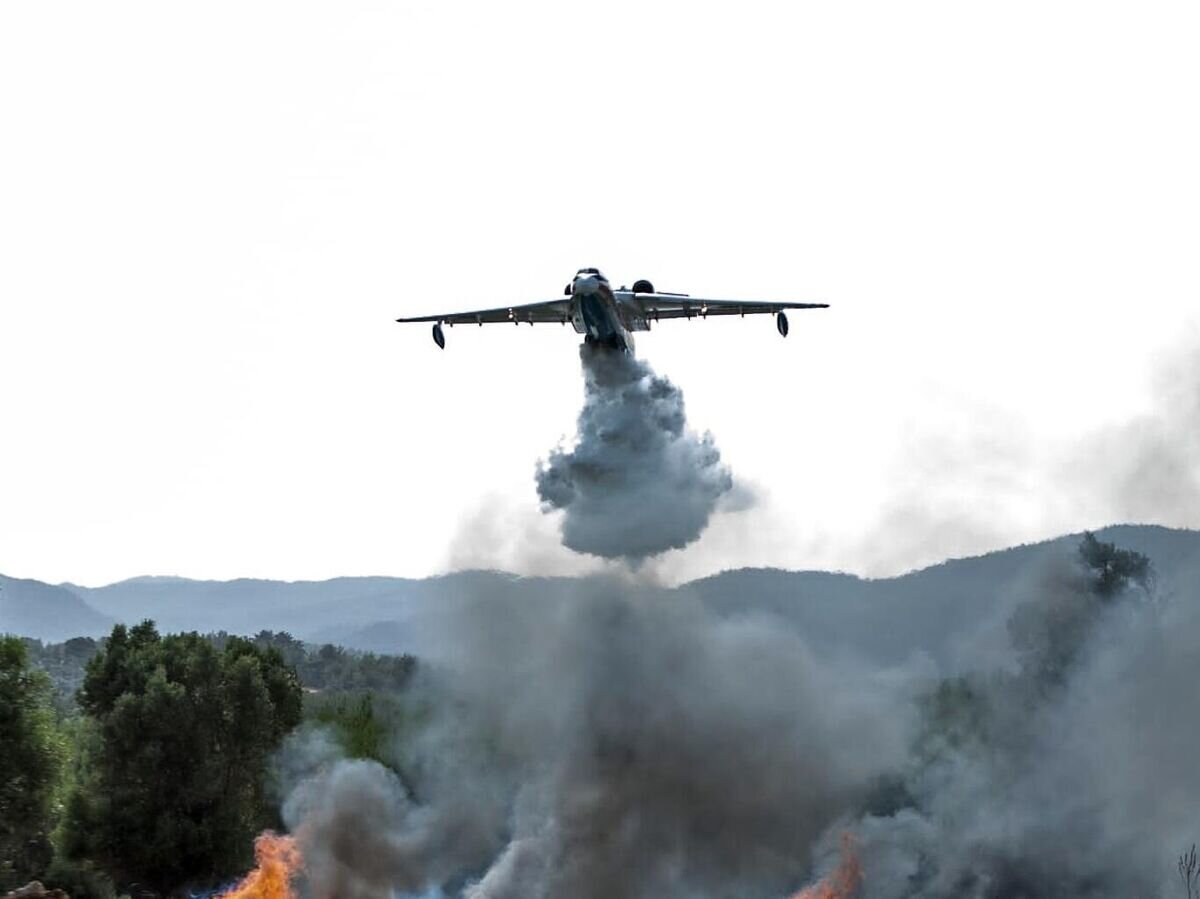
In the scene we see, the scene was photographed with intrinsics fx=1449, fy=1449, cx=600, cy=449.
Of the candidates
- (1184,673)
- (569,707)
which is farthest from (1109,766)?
(569,707)

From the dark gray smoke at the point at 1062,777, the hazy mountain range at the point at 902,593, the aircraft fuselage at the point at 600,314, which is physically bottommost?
the dark gray smoke at the point at 1062,777

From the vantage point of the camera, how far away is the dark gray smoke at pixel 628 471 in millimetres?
70688

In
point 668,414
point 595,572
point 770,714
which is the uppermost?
point 668,414

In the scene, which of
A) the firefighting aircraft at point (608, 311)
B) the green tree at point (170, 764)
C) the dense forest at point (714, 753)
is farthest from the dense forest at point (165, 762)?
the firefighting aircraft at point (608, 311)

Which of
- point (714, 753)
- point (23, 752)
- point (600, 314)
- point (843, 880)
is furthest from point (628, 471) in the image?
point (23, 752)

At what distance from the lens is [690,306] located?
72.3 m

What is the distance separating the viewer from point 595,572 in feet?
236

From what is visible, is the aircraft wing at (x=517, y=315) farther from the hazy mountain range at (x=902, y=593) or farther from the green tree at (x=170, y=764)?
the green tree at (x=170, y=764)

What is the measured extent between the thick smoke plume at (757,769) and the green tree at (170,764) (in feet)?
50.4

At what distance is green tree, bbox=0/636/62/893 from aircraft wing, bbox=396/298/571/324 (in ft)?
82.2

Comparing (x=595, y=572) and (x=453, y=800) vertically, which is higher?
(x=595, y=572)

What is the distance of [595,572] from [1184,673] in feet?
91.0

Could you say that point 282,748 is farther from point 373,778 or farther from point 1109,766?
point 1109,766

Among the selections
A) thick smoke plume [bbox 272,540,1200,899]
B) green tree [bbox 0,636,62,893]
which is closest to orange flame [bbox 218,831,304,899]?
thick smoke plume [bbox 272,540,1200,899]
